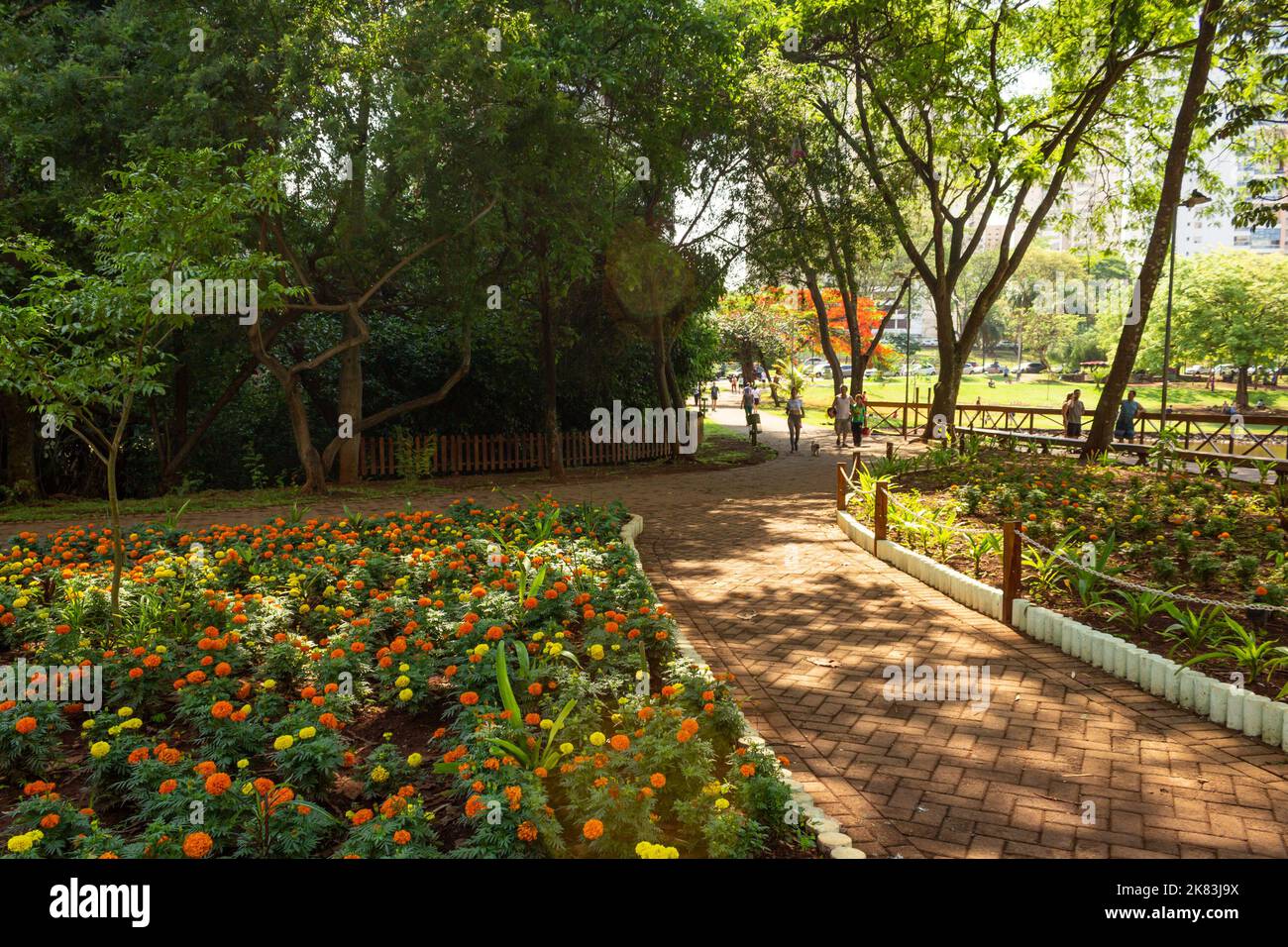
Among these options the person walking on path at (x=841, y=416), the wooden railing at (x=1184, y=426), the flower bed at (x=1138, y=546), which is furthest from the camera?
the person walking on path at (x=841, y=416)

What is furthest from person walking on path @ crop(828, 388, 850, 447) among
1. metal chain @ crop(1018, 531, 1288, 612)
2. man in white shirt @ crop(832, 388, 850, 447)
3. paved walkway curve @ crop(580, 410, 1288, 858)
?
metal chain @ crop(1018, 531, 1288, 612)

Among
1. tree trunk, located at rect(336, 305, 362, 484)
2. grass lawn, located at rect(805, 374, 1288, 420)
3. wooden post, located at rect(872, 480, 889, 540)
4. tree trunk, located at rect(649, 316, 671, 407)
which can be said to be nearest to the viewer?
wooden post, located at rect(872, 480, 889, 540)

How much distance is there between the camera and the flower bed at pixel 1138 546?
5.80 meters

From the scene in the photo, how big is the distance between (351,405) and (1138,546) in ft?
43.6

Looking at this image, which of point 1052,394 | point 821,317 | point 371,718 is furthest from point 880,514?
point 1052,394

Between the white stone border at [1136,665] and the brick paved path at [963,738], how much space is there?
0.28 ft

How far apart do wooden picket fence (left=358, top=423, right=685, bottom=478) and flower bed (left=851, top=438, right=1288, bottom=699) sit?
9.13m

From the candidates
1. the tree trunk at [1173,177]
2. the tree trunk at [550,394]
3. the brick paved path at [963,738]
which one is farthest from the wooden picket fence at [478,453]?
the tree trunk at [1173,177]

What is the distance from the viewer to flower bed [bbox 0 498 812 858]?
310 cm

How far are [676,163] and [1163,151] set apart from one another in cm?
1101

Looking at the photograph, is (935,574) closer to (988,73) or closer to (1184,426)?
(988,73)

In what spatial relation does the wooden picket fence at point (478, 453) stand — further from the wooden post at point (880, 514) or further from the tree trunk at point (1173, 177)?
the tree trunk at point (1173, 177)

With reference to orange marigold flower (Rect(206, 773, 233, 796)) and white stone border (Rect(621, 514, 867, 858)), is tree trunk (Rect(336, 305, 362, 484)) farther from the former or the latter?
orange marigold flower (Rect(206, 773, 233, 796))

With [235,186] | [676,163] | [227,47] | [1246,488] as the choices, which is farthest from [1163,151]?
[235,186]
